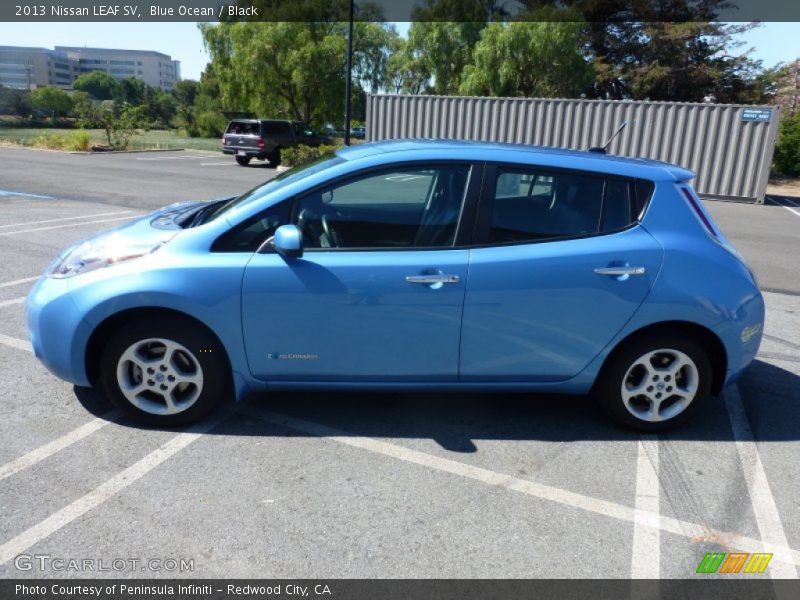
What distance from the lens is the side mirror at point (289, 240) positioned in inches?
128

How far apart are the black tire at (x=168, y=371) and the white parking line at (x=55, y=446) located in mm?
184

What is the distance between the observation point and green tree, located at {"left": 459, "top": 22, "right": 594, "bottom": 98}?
31.2 metres

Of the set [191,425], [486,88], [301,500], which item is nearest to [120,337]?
[191,425]

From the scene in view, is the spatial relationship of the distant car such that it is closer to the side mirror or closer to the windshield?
the windshield

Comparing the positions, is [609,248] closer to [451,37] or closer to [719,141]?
[719,141]

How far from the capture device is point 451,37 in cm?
3500

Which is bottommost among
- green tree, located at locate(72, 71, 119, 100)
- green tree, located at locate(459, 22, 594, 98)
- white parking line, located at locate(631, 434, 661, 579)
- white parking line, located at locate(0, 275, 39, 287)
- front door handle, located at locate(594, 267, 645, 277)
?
white parking line, located at locate(631, 434, 661, 579)

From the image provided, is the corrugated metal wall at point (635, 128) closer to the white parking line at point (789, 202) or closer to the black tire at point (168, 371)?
the white parking line at point (789, 202)

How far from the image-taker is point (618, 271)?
347 cm

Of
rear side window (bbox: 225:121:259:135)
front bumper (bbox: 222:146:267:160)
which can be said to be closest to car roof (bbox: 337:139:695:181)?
front bumper (bbox: 222:146:267:160)

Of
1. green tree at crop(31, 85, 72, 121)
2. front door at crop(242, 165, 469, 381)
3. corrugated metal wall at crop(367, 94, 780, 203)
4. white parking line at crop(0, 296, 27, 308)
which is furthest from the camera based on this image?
green tree at crop(31, 85, 72, 121)

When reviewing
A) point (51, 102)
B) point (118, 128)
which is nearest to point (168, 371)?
point (118, 128)

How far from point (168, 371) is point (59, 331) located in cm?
61

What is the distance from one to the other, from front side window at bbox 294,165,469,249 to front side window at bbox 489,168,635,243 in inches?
9.6
